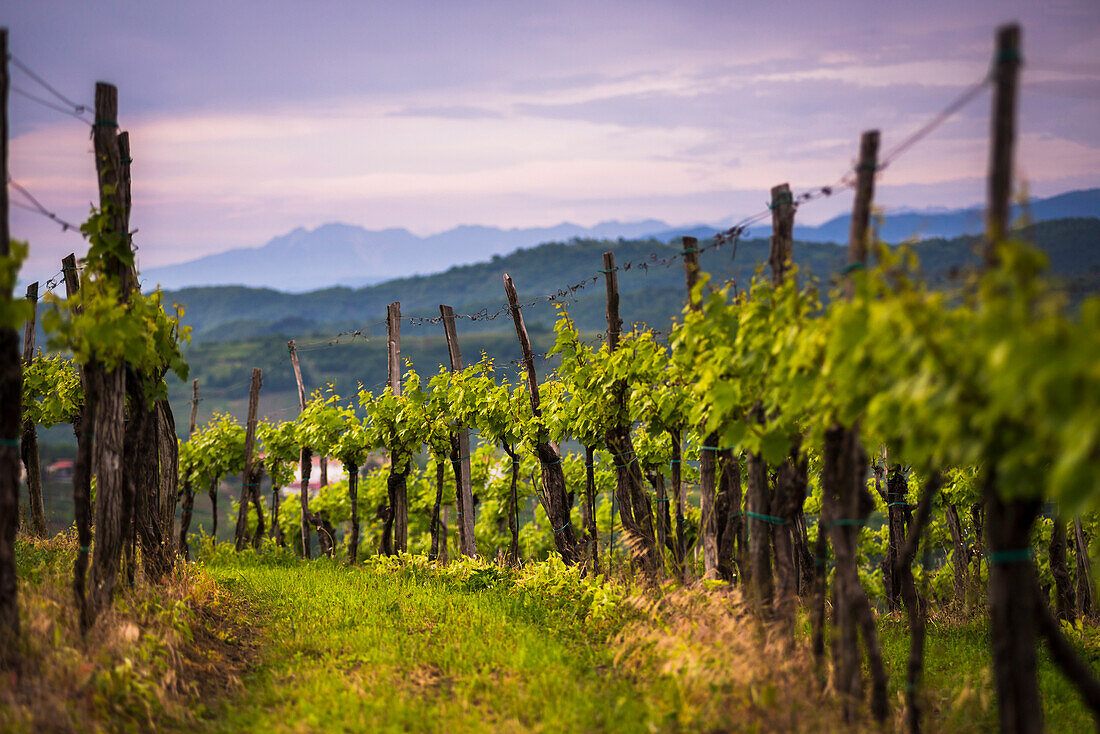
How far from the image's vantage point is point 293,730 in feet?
16.1

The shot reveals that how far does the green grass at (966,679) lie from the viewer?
237 inches

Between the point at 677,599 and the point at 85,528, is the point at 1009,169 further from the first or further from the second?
the point at 85,528

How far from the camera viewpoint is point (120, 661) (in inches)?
213

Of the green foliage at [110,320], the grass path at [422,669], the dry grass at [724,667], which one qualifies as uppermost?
the green foliage at [110,320]

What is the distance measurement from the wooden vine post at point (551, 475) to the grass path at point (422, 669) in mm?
1900

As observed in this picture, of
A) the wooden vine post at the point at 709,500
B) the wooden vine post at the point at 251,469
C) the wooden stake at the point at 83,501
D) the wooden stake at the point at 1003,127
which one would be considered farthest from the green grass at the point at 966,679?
the wooden vine post at the point at 251,469

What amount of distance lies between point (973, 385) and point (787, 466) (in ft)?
11.4

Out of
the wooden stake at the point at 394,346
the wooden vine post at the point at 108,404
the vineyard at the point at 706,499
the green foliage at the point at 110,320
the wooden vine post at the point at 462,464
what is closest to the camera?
the vineyard at the point at 706,499

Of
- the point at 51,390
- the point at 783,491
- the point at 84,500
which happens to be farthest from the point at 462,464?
the point at 51,390

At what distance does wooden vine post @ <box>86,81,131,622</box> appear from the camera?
20.6ft

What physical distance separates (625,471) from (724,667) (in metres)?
4.24

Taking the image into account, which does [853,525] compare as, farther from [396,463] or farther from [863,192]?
[396,463]

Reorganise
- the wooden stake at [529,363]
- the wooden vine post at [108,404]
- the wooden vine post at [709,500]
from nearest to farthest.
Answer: the wooden vine post at [108,404]
the wooden vine post at [709,500]
the wooden stake at [529,363]

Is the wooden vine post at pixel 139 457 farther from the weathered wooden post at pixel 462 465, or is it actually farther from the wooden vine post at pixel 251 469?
the wooden vine post at pixel 251 469
